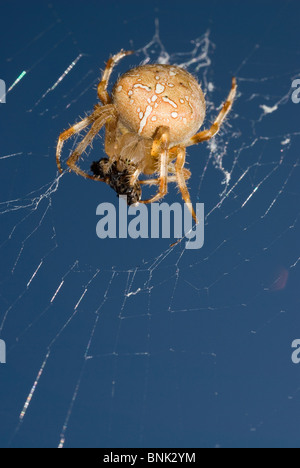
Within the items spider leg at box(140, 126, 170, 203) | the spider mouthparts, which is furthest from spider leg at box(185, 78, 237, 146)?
the spider mouthparts

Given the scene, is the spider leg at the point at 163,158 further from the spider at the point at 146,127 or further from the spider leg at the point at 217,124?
the spider leg at the point at 217,124

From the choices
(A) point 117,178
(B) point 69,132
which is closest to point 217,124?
(A) point 117,178

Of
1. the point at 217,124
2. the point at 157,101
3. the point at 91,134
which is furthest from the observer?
the point at 217,124

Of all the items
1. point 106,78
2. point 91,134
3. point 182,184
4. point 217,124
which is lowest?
point 182,184

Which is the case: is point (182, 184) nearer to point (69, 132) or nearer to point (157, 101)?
point (157, 101)

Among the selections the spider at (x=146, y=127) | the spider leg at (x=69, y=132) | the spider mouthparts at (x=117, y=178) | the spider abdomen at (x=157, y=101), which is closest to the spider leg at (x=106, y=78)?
the spider at (x=146, y=127)

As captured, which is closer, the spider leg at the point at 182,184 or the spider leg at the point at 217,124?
the spider leg at the point at 182,184
